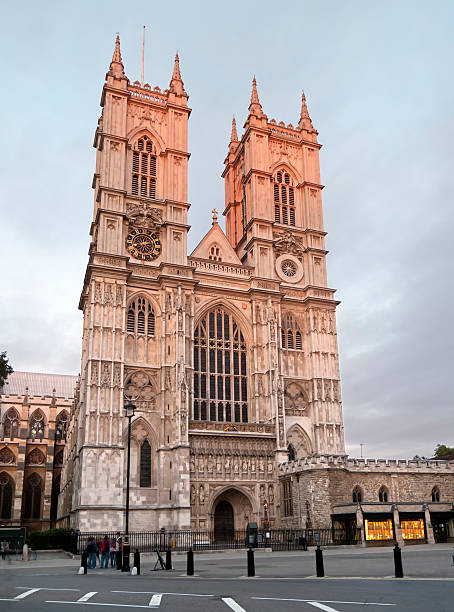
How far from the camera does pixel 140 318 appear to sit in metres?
43.2

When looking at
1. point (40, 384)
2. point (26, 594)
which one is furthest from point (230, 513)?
point (40, 384)

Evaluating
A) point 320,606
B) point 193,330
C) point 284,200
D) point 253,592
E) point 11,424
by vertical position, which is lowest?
point 253,592

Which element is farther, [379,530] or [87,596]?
[379,530]

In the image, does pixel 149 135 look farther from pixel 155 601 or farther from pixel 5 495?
pixel 155 601

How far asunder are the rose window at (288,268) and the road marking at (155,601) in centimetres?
3843

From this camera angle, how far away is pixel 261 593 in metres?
12.2

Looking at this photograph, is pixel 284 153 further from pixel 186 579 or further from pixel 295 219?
pixel 186 579

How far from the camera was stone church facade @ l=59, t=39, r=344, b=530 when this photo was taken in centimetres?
3881

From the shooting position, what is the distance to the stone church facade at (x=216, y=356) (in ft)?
122

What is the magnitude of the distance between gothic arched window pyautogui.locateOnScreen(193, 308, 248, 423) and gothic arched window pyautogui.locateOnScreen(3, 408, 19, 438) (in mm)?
31109

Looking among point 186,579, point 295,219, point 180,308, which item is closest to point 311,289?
point 295,219

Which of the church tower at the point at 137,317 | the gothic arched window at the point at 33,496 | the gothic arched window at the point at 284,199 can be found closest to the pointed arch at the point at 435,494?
the church tower at the point at 137,317

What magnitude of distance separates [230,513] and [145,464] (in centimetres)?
688

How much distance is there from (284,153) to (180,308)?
1962 centimetres
